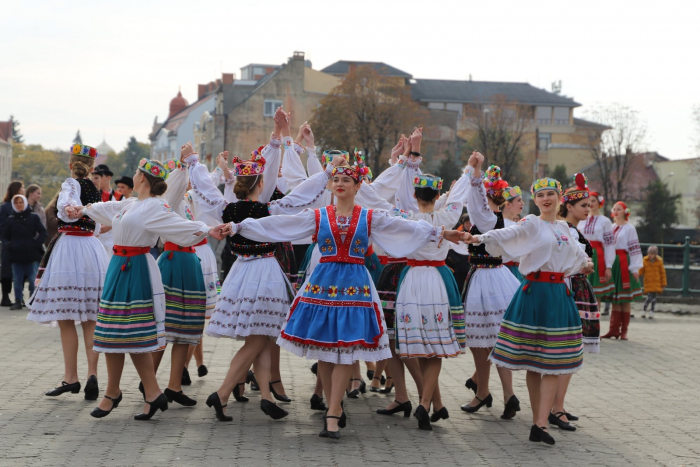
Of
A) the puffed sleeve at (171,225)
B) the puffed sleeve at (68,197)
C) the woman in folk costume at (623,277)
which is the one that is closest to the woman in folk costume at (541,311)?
the puffed sleeve at (171,225)

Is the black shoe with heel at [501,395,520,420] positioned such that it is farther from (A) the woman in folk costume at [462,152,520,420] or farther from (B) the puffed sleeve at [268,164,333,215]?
(B) the puffed sleeve at [268,164,333,215]

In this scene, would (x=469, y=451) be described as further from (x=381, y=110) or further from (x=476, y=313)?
(x=381, y=110)

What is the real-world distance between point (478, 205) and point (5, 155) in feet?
287

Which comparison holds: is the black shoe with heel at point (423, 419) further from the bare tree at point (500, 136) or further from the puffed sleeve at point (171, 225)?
the bare tree at point (500, 136)

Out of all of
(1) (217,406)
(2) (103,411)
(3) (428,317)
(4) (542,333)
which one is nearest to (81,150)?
(2) (103,411)

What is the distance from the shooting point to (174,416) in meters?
7.62

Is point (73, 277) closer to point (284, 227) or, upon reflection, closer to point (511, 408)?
point (284, 227)

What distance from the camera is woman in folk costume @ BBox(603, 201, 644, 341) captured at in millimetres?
14617

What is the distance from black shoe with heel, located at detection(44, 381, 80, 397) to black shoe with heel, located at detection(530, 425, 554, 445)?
4151mm

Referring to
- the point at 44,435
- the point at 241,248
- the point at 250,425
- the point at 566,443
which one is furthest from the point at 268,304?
the point at 566,443

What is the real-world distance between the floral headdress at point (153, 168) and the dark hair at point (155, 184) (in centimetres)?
3

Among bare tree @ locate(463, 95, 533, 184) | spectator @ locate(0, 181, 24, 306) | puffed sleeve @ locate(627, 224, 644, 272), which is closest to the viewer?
puffed sleeve @ locate(627, 224, 644, 272)

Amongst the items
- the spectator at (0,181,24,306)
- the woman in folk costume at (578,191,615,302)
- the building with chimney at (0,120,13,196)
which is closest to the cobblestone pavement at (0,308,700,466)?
the woman in folk costume at (578,191,615,302)

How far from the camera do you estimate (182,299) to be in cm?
811
